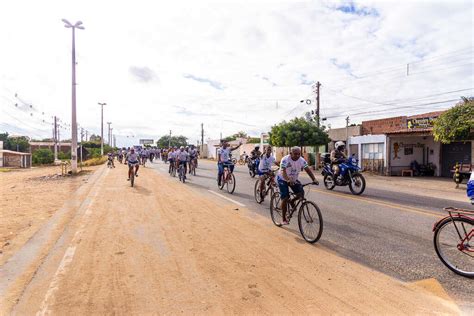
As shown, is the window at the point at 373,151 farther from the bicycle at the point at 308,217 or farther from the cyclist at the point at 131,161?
the bicycle at the point at 308,217

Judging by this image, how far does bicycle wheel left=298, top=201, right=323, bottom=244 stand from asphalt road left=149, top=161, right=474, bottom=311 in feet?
0.51

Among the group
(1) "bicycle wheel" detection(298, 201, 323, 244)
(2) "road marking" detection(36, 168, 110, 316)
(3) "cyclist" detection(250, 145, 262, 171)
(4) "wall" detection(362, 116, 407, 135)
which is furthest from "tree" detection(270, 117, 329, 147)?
(1) "bicycle wheel" detection(298, 201, 323, 244)

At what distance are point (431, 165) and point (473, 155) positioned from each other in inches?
158

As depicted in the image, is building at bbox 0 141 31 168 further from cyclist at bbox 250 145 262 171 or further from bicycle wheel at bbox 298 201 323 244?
bicycle wheel at bbox 298 201 323 244

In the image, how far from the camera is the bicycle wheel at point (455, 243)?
16.0 feet

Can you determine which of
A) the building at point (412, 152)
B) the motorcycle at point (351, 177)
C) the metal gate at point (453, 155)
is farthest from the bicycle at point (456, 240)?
the metal gate at point (453, 155)

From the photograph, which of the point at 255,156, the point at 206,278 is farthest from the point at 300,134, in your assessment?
the point at 206,278

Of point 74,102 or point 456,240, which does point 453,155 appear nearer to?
point 456,240

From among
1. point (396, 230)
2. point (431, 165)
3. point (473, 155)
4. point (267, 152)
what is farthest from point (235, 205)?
point (431, 165)

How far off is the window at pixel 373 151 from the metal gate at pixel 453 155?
4.10 meters

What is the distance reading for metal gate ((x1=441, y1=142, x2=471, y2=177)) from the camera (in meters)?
22.7

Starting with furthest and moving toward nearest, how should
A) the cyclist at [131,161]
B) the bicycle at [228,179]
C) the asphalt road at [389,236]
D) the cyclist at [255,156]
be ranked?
1. the cyclist at [255,156]
2. the cyclist at [131,161]
3. the bicycle at [228,179]
4. the asphalt road at [389,236]

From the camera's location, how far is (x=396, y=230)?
7039 millimetres

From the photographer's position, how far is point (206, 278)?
451cm
